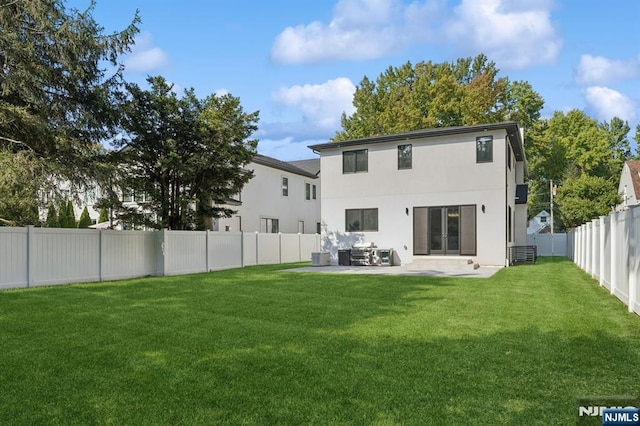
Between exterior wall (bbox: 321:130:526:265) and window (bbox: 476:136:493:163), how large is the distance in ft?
0.47

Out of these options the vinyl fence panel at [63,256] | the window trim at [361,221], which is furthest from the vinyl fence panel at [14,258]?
the window trim at [361,221]

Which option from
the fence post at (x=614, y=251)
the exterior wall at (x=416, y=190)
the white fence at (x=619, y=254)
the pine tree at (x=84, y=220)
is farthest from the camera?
the pine tree at (x=84, y=220)

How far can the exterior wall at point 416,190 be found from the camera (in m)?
17.2

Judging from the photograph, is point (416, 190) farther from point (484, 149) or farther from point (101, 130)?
point (101, 130)

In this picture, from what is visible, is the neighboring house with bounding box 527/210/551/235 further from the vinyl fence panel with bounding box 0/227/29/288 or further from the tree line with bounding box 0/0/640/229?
the vinyl fence panel with bounding box 0/227/29/288

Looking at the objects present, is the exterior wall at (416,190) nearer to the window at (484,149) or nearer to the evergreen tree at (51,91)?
the window at (484,149)

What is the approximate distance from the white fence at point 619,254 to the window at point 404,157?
806 centimetres

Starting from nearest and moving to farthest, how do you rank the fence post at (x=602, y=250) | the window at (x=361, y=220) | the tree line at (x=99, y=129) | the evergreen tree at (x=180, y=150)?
the fence post at (x=602, y=250)
the tree line at (x=99, y=129)
the evergreen tree at (x=180, y=150)
the window at (x=361, y=220)

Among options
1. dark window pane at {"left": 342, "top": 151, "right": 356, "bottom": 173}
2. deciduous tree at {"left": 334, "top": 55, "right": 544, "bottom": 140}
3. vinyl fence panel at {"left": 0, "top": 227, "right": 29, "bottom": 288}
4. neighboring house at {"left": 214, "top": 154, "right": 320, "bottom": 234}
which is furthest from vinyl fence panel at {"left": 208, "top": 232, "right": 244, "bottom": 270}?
deciduous tree at {"left": 334, "top": 55, "right": 544, "bottom": 140}

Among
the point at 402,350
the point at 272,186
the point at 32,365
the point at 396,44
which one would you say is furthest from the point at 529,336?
the point at 272,186

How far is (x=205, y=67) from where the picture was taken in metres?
13.7

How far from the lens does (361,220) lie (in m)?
19.6

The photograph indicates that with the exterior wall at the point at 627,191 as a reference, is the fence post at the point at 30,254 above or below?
below

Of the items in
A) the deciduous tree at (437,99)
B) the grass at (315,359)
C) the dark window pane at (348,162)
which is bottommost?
the grass at (315,359)
